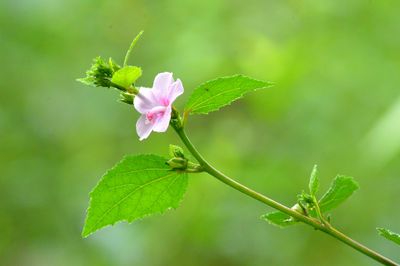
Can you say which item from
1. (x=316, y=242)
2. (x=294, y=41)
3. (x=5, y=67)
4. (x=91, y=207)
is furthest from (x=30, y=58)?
(x=91, y=207)

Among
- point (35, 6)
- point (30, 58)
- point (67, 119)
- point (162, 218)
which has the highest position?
point (35, 6)

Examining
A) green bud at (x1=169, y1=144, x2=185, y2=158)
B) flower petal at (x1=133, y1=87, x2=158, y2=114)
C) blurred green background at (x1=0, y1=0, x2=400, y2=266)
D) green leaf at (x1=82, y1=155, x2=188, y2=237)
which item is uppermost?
blurred green background at (x1=0, y1=0, x2=400, y2=266)

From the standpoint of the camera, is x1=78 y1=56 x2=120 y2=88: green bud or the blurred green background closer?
x1=78 y1=56 x2=120 y2=88: green bud

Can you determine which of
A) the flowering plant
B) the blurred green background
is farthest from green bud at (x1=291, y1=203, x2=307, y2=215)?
the blurred green background

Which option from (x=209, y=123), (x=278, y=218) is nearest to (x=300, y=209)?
(x=278, y=218)

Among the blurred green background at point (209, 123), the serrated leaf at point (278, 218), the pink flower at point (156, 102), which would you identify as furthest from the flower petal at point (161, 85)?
the blurred green background at point (209, 123)

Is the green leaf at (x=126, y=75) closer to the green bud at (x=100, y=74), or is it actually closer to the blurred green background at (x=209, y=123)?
the green bud at (x=100, y=74)

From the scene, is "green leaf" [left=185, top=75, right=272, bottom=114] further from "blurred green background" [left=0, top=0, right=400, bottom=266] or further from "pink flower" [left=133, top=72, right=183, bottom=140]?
"blurred green background" [left=0, top=0, right=400, bottom=266]

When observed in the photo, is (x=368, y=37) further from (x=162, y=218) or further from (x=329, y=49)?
(x=162, y=218)

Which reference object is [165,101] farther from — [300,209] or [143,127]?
[300,209]
